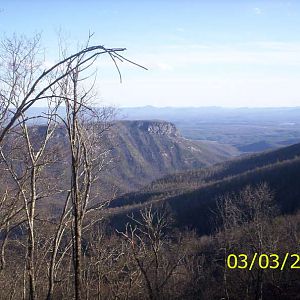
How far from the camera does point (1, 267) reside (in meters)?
10.3

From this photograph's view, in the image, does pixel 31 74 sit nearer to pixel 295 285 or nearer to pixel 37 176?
pixel 37 176

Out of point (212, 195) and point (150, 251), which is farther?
point (212, 195)

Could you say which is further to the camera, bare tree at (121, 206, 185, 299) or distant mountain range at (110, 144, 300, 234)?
distant mountain range at (110, 144, 300, 234)
